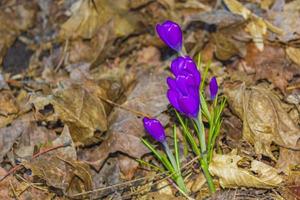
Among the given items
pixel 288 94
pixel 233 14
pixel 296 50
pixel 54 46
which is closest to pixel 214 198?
pixel 288 94

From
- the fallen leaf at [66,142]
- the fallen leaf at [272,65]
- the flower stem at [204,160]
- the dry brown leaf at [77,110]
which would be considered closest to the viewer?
the flower stem at [204,160]

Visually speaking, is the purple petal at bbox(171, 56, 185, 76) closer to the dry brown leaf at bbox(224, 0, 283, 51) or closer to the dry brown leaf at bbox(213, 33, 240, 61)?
the dry brown leaf at bbox(213, 33, 240, 61)

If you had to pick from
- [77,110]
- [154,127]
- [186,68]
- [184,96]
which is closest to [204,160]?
[154,127]

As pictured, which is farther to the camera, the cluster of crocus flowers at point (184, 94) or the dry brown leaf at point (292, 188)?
the dry brown leaf at point (292, 188)

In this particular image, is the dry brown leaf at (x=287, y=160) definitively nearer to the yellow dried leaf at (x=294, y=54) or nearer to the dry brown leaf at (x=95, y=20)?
the yellow dried leaf at (x=294, y=54)

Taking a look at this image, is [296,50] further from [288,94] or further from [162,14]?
[162,14]

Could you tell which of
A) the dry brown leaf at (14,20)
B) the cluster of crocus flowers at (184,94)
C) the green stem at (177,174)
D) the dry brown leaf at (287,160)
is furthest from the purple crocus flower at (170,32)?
the dry brown leaf at (14,20)
